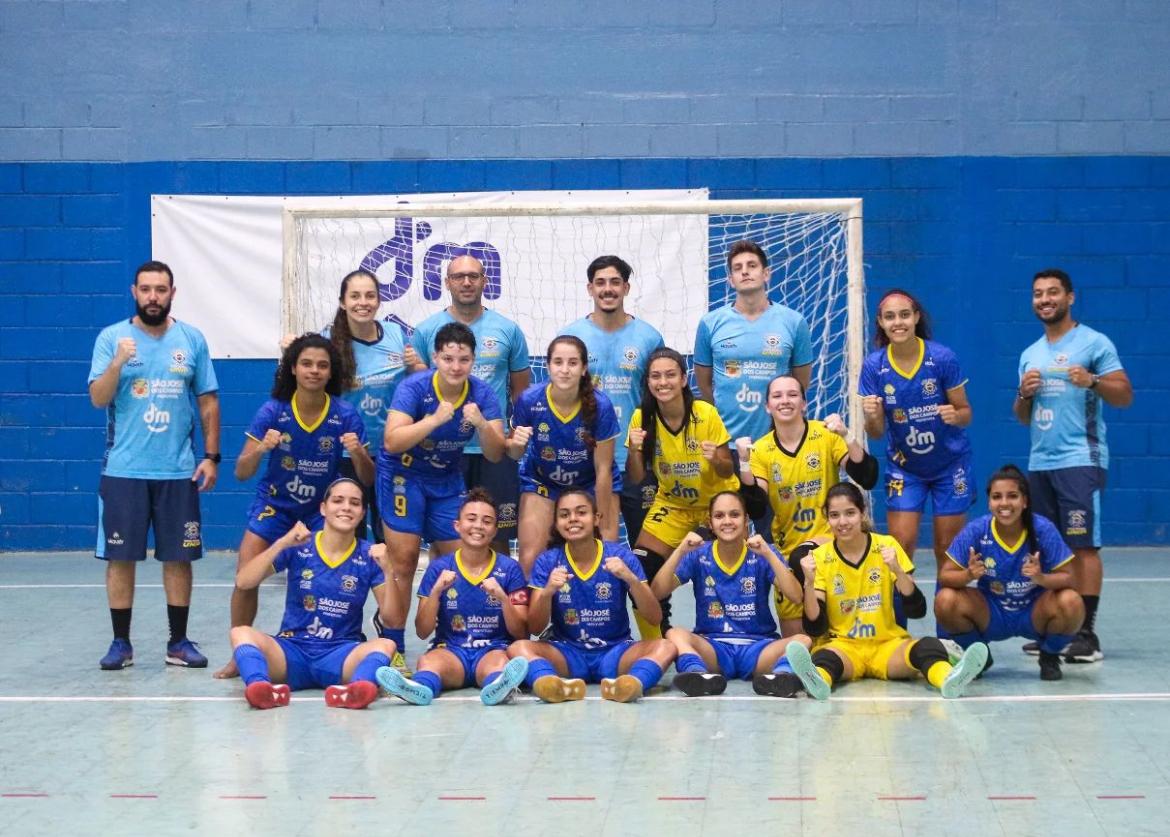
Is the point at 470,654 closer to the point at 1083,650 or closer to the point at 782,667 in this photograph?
the point at 782,667

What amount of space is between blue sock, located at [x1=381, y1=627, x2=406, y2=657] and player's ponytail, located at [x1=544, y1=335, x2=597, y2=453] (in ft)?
3.80

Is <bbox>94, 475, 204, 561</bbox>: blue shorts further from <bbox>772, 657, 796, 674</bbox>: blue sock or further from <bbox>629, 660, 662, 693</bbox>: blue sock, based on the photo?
<bbox>772, 657, 796, 674</bbox>: blue sock

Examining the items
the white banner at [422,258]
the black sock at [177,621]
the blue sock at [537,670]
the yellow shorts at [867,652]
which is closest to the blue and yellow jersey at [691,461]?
the yellow shorts at [867,652]

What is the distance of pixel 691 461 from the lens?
22.4ft

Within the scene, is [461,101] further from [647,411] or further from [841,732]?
[841,732]

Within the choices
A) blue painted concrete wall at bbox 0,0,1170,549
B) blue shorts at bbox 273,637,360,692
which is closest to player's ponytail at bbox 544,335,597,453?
blue shorts at bbox 273,637,360,692

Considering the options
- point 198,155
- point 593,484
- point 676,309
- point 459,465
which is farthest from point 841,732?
point 198,155

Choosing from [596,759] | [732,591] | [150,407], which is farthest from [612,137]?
[596,759]

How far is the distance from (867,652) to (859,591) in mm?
258

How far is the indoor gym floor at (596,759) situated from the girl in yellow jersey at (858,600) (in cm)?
12

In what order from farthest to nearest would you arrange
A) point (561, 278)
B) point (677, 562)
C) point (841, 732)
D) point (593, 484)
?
point (561, 278)
point (593, 484)
point (677, 562)
point (841, 732)

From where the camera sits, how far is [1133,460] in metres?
10.3

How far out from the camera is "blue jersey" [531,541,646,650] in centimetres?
639

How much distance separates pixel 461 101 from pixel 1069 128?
408 cm
